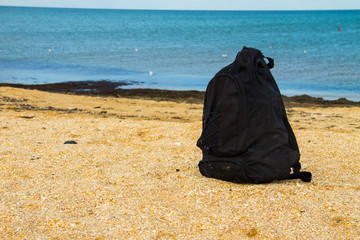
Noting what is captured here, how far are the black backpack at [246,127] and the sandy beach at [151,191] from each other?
18cm

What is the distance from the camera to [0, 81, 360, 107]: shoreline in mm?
13057

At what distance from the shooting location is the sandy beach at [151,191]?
3.13 meters

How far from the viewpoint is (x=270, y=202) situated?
11.7 feet

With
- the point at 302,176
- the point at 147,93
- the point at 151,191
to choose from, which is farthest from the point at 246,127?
the point at 147,93

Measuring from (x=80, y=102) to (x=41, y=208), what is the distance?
7.65 meters

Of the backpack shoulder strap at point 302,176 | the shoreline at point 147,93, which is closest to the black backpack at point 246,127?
the backpack shoulder strap at point 302,176

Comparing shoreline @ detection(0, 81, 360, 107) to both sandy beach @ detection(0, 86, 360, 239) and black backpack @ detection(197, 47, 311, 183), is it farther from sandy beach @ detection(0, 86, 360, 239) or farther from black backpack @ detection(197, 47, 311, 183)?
black backpack @ detection(197, 47, 311, 183)

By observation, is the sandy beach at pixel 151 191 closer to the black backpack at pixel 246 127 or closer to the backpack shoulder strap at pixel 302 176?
the backpack shoulder strap at pixel 302 176

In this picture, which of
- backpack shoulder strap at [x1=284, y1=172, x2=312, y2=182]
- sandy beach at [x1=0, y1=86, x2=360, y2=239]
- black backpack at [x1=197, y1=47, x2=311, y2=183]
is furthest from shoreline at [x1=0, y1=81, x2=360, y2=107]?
black backpack at [x1=197, y1=47, x2=311, y2=183]

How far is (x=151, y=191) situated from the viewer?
3.86 meters

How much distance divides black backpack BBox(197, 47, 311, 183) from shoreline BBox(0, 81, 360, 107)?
8.78 meters

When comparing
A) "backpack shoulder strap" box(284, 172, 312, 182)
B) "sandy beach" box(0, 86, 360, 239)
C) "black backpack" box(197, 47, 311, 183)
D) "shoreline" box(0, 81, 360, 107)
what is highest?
"black backpack" box(197, 47, 311, 183)

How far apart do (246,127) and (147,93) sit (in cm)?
1098

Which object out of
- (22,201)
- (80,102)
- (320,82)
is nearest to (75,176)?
(22,201)
